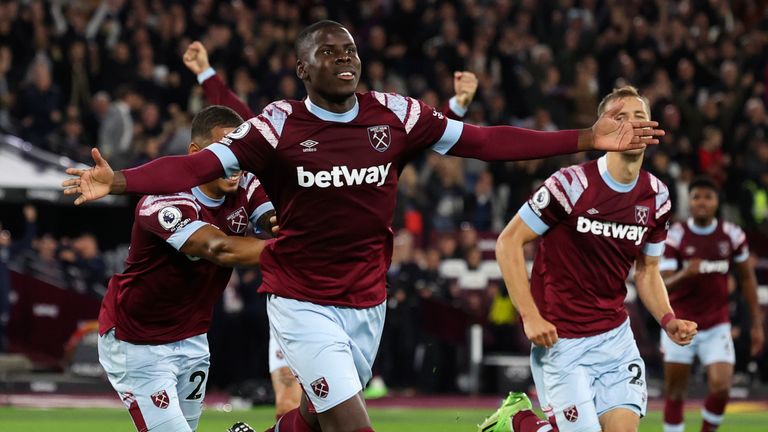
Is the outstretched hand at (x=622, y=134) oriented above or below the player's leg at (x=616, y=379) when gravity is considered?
above

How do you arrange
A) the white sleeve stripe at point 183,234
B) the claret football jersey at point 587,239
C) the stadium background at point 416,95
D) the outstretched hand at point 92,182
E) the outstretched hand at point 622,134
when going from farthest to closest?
the stadium background at point 416,95, the claret football jersey at point 587,239, the white sleeve stripe at point 183,234, the outstretched hand at point 622,134, the outstretched hand at point 92,182

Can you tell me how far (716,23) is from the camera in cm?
2464

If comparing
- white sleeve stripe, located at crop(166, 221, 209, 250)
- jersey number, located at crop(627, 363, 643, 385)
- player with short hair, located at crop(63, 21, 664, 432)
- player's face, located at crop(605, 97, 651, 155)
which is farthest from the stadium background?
player with short hair, located at crop(63, 21, 664, 432)

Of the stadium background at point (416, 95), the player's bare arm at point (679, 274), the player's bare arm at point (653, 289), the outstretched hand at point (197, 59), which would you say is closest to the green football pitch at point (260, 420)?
the stadium background at point (416, 95)

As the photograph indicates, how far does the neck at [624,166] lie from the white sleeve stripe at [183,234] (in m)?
2.54

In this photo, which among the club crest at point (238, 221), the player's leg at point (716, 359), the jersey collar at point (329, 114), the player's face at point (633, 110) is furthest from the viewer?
the player's leg at point (716, 359)

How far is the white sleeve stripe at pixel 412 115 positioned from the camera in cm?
676

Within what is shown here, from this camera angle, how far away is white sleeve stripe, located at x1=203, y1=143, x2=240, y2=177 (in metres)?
6.39

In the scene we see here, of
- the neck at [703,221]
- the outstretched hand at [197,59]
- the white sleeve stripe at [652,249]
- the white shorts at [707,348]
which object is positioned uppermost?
the outstretched hand at [197,59]

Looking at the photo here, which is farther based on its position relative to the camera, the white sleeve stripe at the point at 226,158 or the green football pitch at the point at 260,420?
the green football pitch at the point at 260,420

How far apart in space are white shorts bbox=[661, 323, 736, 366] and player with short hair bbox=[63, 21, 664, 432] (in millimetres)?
6183

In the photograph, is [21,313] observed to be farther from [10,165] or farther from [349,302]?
[349,302]

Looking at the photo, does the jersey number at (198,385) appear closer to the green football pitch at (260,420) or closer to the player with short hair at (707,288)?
the green football pitch at (260,420)

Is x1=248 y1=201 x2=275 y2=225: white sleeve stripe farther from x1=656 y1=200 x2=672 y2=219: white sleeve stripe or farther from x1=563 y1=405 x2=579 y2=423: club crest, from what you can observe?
x1=656 y1=200 x2=672 y2=219: white sleeve stripe
